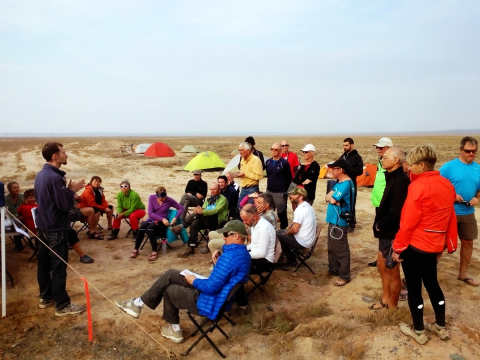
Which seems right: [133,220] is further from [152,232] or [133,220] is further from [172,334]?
[172,334]

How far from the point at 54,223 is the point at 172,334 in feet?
6.46

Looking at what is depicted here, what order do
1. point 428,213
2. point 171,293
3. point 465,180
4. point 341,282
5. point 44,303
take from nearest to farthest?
point 428,213, point 171,293, point 44,303, point 465,180, point 341,282

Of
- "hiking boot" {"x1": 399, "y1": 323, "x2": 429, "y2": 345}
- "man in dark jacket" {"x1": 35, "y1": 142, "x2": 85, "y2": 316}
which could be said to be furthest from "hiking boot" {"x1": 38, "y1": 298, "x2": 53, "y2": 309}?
"hiking boot" {"x1": 399, "y1": 323, "x2": 429, "y2": 345}

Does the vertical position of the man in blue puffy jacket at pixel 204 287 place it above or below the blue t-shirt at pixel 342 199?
below

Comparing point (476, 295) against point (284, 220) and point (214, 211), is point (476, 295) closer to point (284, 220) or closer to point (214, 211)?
point (284, 220)

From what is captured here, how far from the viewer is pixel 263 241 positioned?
14.3 ft

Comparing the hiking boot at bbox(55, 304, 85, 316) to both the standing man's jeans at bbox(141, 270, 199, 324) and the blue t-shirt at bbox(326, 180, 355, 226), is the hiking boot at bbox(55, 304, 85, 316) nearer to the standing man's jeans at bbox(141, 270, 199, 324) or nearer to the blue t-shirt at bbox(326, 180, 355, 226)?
the standing man's jeans at bbox(141, 270, 199, 324)

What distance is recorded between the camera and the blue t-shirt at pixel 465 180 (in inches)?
175

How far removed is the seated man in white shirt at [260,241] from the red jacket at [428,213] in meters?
1.70

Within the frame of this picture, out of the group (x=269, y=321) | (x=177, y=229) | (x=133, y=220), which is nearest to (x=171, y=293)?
(x=269, y=321)

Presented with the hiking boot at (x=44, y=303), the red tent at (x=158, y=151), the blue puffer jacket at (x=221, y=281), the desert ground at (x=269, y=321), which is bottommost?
the desert ground at (x=269, y=321)

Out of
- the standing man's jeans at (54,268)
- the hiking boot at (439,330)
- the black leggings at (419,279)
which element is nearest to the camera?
the black leggings at (419,279)

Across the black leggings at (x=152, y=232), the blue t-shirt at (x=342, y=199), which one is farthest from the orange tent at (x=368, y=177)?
the black leggings at (x=152, y=232)

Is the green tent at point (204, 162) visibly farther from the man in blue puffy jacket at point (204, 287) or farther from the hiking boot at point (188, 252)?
the man in blue puffy jacket at point (204, 287)
